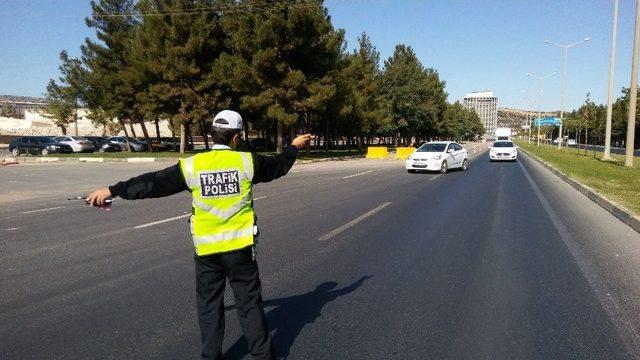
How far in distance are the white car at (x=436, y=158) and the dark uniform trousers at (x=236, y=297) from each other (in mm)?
19316

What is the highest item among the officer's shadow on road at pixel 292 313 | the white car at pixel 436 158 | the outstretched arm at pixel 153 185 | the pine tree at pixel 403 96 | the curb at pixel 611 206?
the pine tree at pixel 403 96

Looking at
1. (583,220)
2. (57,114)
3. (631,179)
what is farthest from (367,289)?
(57,114)

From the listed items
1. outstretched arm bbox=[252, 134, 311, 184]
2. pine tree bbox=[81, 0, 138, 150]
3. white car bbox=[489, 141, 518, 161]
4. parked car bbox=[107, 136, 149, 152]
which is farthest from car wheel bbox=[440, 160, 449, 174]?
parked car bbox=[107, 136, 149, 152]

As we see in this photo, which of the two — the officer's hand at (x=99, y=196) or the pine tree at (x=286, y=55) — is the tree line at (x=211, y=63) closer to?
the pine tree at (x=286, y=55)

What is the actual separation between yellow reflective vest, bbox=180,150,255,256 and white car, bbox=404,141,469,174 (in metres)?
19.3

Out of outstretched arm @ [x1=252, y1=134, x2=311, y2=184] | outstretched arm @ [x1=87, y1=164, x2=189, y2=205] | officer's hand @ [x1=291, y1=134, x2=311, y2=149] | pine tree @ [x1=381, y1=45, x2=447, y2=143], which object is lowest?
outstretched arm @ [x1=87, y1=164, x2=189, y2=205]

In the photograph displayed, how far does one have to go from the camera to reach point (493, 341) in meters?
3.83

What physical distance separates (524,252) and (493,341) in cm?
331

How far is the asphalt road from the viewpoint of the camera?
12.4 ft

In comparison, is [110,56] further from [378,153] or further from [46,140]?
[378,153]

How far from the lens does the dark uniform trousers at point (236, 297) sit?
3.26 m

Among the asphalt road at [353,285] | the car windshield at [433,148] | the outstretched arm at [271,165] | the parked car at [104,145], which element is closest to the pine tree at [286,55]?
the car windshield at [433,148]

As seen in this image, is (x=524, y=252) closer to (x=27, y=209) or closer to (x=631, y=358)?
(x=631, y=358)

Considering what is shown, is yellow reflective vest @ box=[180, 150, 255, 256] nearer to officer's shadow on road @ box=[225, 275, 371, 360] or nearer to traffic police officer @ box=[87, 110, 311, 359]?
traffic police officer @ box=[87, 110, 311, 359]
